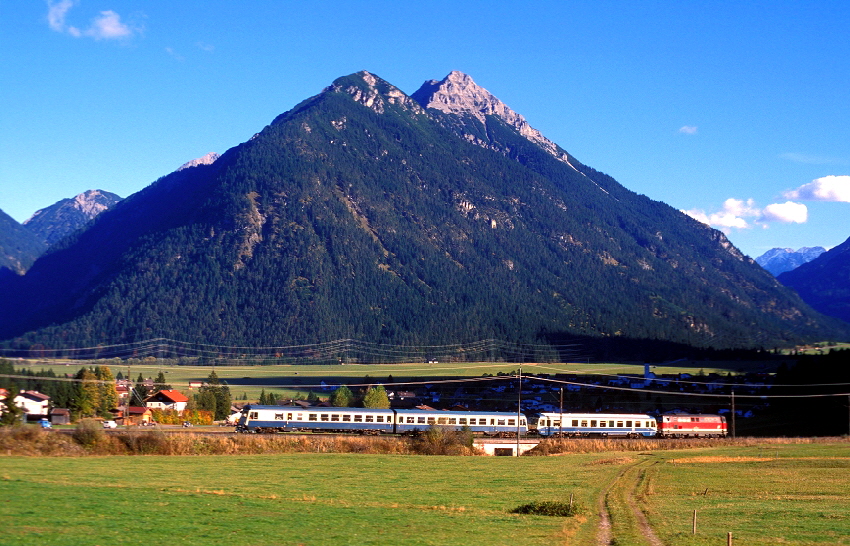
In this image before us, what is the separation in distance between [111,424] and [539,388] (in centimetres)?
8160

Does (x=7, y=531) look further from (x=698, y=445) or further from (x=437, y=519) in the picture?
(x=698, y=445)

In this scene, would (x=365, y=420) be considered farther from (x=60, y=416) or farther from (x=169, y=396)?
(x=169, y=396)

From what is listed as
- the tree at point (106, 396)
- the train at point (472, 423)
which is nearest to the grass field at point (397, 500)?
the train at point (472, 423)

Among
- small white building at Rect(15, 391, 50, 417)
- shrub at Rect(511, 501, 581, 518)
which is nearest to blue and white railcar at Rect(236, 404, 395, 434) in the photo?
small white building at Rect(15, 391, 50, 417)

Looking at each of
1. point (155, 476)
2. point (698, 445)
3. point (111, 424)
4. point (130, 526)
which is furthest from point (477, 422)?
point (130, 526)

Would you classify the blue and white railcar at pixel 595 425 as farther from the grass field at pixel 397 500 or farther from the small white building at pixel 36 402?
the small white building at pixel 36 402

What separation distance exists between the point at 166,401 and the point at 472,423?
1786 inches

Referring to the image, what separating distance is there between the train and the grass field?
652 inches

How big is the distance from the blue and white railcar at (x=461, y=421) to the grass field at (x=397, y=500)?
744 inches

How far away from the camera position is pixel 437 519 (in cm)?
3027

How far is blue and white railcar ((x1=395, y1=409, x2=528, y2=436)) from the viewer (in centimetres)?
7712

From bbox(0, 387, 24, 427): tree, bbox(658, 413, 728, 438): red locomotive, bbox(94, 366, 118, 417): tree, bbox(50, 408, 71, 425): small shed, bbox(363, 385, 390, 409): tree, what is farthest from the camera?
bbox(363, 385, 390, 409): tree

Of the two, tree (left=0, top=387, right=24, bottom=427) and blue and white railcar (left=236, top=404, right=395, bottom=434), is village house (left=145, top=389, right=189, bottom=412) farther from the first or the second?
blue and white railcar (left=236, top=404, right=395, bottom=434)

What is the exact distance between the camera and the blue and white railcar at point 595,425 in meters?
83.4
